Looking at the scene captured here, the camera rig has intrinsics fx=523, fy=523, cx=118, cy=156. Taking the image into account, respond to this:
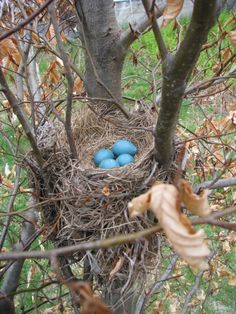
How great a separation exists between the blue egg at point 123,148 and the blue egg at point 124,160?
0.05 meters

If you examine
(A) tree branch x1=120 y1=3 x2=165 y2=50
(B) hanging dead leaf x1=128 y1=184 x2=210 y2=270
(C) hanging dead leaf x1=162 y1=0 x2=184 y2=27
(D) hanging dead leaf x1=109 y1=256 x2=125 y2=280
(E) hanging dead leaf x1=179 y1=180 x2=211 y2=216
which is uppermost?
(A) tree branch x1=120 y1=3 x2=165 y2=50

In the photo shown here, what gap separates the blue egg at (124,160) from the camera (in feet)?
6.08

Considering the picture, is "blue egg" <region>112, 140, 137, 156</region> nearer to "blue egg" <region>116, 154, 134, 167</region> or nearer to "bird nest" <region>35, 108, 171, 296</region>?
"blue egg" <region>116, 154, 134, 167</region>

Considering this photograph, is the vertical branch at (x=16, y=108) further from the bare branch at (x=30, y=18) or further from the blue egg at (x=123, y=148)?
the blue egg at (x=123, y=148)

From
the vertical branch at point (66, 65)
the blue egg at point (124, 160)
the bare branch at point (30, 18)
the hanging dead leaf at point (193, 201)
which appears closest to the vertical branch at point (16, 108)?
the vertical branch at point (66, 65)

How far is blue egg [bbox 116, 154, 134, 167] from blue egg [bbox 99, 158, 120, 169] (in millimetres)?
15

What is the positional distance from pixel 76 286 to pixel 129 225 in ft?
3.06

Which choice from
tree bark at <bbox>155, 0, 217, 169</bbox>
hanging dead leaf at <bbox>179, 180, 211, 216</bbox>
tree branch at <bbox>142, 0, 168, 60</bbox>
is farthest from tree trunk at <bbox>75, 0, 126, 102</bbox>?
hanging dead leaf at <bbox>179, 180, 211, 216</bbox>

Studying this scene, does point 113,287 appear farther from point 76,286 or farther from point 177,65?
point 76,286

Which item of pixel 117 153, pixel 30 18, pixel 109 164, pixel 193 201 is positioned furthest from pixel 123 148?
pixel 193 201

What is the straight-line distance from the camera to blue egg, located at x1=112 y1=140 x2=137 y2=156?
6.42 ft

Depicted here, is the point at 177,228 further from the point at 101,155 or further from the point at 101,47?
the point at 101,155

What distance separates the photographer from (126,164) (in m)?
1.82

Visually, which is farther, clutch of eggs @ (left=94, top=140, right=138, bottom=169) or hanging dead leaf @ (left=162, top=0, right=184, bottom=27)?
clutch of eggs @ (left=94, top=140, right=138, bottom=169)
